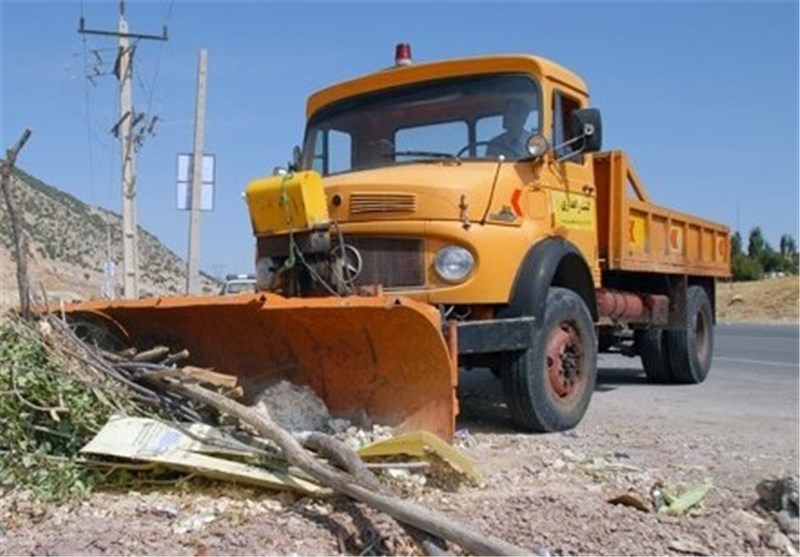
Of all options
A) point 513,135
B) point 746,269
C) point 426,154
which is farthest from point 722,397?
point 746,269

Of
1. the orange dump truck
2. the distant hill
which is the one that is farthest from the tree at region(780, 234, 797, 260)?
the orange dump truck

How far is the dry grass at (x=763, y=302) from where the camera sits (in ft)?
115

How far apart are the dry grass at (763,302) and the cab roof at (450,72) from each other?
1080 inches

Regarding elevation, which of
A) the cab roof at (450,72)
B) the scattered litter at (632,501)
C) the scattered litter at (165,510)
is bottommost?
the scattered litter at (165,510)

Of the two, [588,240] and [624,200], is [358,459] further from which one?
[624,200]

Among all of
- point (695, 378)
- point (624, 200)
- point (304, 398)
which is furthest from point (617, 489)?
point (695, 378)

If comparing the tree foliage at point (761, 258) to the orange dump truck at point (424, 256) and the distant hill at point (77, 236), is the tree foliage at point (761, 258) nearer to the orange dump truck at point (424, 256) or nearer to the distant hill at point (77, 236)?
the distant hill at point (77, 236)

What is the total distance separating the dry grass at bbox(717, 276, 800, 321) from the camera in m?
35.0

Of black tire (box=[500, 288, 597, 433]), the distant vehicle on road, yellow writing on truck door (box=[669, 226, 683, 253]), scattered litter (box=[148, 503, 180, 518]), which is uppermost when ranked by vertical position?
yellow writing on truck door (box=[669, 226, 683, 253])

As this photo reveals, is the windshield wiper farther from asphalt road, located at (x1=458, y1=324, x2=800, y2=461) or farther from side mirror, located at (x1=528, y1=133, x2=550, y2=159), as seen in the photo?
asphalt road, located at (x1=458, y1=324, x2=800, y2=461)

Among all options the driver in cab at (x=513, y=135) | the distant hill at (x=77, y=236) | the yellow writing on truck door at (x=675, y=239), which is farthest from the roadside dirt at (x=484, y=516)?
the distant hill at (x=77, y=236)

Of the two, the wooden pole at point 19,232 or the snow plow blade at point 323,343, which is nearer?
the snow plow blade at point 323,343

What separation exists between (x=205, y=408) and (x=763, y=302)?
35.4m

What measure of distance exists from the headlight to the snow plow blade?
84cm
